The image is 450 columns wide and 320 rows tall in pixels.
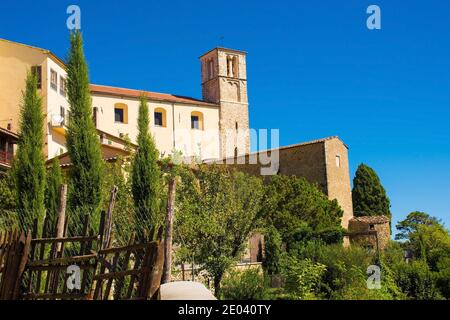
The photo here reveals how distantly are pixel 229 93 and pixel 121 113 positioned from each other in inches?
505

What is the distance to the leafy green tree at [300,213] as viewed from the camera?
29.3 m

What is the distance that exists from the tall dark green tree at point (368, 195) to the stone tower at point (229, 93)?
11.3 metres

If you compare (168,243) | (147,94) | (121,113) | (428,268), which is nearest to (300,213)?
(428,268)

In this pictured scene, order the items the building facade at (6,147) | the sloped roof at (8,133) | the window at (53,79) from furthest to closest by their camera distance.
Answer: the window at (53,79) → the sloped roof at (8,133) → the building facade at (6,147)

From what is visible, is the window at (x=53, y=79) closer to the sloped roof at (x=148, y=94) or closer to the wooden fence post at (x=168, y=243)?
the sloped roof at (x=148, y=94)

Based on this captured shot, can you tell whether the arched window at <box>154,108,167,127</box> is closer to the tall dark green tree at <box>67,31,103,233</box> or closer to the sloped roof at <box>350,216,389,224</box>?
the sloped roof at <box>350,216,389,224</box>

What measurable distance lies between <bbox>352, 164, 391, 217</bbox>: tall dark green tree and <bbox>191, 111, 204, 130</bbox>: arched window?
48.8ft

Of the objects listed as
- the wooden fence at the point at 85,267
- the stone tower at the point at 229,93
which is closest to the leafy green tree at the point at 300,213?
the stone tower at the point at 229,93

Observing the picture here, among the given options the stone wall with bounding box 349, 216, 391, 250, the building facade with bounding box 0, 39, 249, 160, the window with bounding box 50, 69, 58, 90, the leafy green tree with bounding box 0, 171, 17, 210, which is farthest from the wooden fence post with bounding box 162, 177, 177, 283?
the window with bounding box 50, 69, 58, 90

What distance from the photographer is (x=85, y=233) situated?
330 inches

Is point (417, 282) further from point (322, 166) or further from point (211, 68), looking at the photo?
point (211, 68)

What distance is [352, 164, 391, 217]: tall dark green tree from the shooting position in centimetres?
4647

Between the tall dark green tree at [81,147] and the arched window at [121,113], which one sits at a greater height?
the arched window at [121,113]

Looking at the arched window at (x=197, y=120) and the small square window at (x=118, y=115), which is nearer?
the small square window at (x=118, y=115)
